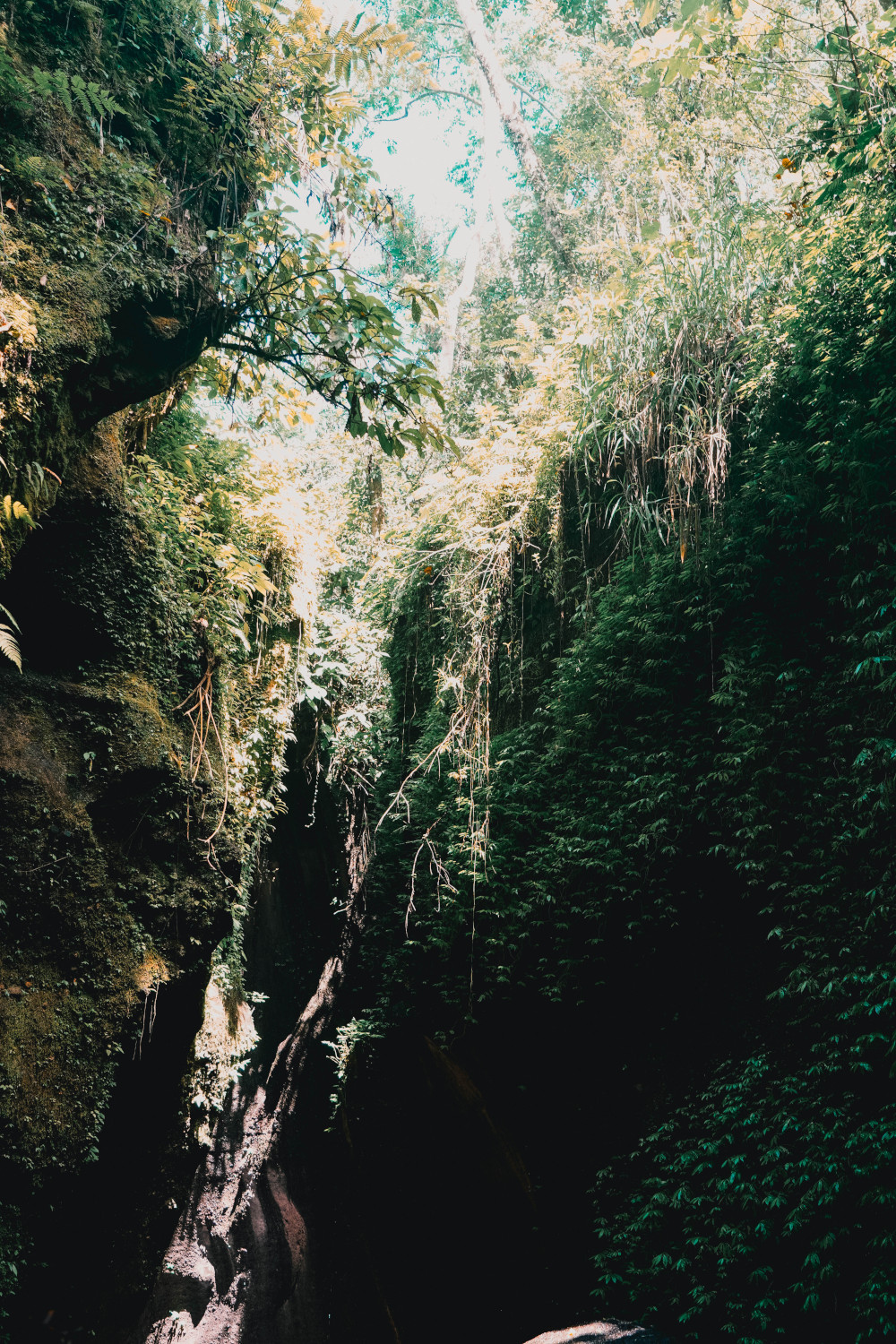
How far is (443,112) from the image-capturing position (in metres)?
17.3

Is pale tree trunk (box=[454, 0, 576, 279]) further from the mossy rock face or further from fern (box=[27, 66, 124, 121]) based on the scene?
the mossy rock face

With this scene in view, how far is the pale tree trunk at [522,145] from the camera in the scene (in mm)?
11688

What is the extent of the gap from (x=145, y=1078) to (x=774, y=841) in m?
3.63

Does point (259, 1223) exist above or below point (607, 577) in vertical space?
below

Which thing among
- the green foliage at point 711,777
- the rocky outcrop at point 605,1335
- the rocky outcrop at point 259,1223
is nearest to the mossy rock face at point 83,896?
the green foliage at point 711,777

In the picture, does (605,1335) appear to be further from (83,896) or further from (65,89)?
(65,89)

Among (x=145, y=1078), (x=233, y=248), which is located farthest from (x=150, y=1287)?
(x=233, y=248)

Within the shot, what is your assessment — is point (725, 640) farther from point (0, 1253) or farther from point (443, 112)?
point (443, 112)

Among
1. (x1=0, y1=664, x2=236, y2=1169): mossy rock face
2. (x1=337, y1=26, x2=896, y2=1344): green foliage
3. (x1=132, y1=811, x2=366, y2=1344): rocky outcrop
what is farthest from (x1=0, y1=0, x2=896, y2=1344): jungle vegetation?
(x1=132, y1=811, x2=366, y2=1344): rocky outcrop

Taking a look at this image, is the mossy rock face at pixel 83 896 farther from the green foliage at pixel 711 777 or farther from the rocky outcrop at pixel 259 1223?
the rocky outcrop at pixel 259 1223

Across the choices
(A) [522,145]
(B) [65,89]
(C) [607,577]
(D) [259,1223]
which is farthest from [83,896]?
(A) [522,145]

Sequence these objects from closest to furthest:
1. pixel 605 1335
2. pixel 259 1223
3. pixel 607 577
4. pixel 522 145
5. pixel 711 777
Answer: pixel 605 1335 < pixel 711 777 < pixel 607 577 < pixel 259 1223 < pixel 522 145

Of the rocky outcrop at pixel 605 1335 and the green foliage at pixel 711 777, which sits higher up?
the green foliage at pixel 711 777

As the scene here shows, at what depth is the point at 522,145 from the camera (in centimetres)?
1250
